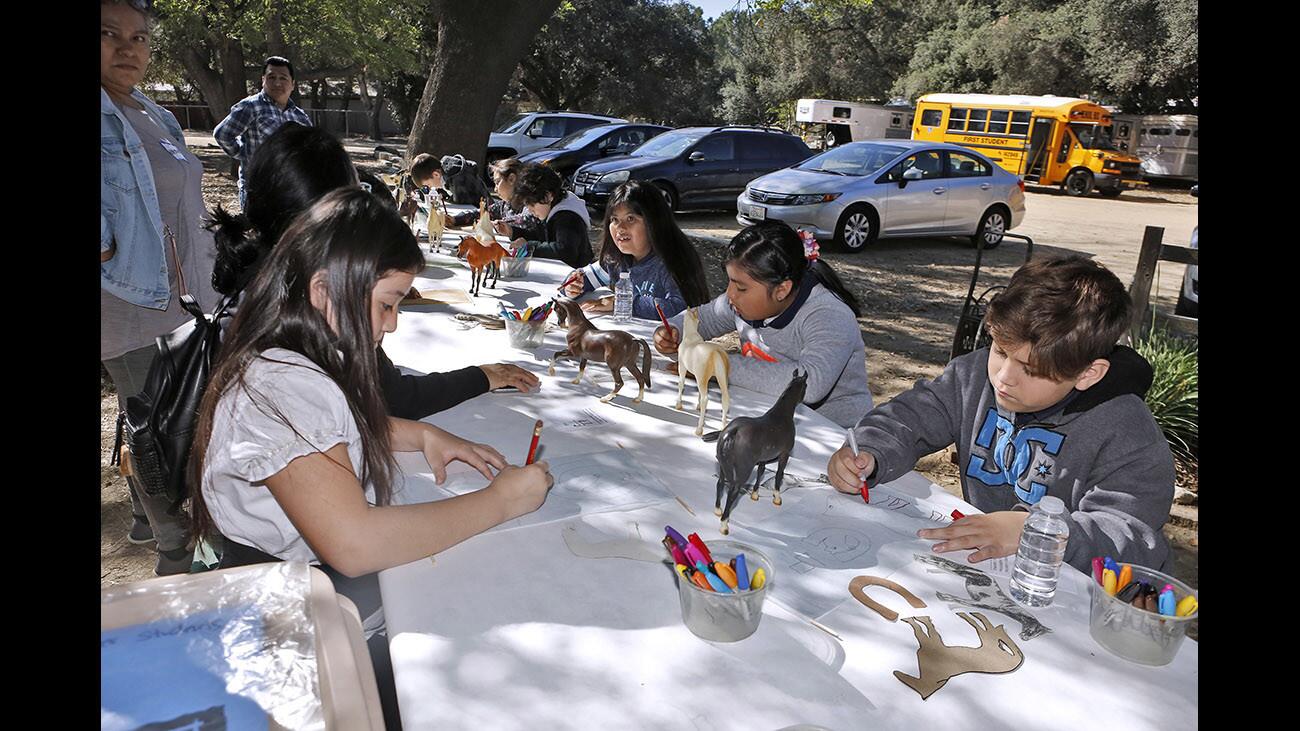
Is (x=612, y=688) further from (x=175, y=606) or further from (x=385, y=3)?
(x=385, y=3)

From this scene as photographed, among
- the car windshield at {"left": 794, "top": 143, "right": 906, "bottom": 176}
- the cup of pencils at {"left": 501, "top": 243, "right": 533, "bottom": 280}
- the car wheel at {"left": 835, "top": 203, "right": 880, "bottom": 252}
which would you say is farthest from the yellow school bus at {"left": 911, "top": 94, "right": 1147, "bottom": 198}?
the cup of pencils at {"left": 501, "top": 243, "right": 533, "bottom": 280}

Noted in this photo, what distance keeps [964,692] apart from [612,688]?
549mm

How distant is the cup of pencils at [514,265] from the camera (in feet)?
14.3

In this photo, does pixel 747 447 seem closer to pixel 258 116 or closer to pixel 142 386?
pixel 142 386

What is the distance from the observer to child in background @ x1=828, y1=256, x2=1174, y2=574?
1.74 m

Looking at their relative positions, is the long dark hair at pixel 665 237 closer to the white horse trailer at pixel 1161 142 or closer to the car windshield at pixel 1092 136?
the car windshield at pixel 1092 136

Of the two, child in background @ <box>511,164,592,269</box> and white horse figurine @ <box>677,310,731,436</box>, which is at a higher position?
child in background @ <box>511,164,592,269</box>

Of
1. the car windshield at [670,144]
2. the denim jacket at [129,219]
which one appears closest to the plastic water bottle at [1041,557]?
the denim jacket at [129,219]

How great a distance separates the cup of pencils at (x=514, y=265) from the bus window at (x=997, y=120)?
18979mm

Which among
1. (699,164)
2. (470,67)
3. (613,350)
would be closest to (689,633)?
(613,350)

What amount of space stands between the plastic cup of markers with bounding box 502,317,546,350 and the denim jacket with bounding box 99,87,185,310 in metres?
1.20

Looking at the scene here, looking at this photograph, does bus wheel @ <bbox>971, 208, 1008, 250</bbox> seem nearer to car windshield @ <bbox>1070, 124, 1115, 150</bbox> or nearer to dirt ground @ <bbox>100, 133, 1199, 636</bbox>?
dirt ground @ <bbox>100, 133, 1199, 636</bbox>
